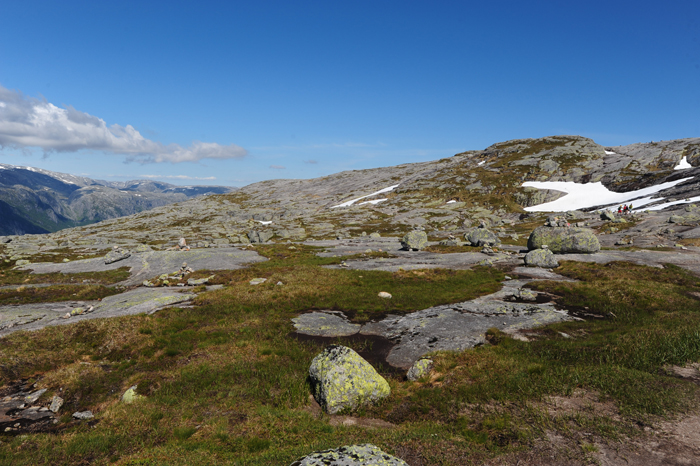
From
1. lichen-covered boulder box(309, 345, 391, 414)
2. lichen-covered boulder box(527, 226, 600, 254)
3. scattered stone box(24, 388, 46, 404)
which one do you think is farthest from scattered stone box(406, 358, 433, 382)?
lichen-covered boulder box(527, 226, 600, 254)

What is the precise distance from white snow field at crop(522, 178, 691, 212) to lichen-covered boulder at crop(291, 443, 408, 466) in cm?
15492

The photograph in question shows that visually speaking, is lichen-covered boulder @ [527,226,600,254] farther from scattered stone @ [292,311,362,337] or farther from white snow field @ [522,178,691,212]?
white snow field @ [522,178,691,212]

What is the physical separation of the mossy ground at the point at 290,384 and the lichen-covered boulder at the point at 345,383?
2.88 feet

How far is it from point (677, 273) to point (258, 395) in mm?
51717

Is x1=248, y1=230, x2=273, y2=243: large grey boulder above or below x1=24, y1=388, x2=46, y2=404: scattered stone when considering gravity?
below

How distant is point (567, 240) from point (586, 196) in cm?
13116

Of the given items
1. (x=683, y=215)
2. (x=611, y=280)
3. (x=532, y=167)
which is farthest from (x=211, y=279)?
(x=532, y=167)

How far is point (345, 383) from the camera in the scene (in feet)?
55.0

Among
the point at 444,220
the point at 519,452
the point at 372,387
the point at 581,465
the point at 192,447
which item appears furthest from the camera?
the point at 444,220

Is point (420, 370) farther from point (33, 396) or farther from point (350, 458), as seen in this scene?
point (33, 396)

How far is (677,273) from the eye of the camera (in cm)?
3841

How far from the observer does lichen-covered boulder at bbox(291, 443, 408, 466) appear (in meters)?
9.23

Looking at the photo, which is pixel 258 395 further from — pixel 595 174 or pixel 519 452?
pixel 595 174

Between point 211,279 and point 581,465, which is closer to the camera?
point 581,465
